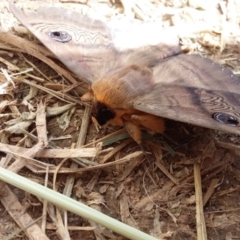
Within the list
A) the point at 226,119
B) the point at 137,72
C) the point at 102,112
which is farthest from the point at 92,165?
the point at 226,119

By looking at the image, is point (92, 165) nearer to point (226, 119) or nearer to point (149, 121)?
point (149, 121)

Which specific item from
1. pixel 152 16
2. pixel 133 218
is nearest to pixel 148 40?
pixel 152 16

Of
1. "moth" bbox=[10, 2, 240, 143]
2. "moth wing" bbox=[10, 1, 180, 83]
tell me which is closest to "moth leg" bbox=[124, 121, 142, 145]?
"moth" bbox=[10, 2, 240, 143]

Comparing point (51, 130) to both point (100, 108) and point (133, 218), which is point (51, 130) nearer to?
point (100, 108)

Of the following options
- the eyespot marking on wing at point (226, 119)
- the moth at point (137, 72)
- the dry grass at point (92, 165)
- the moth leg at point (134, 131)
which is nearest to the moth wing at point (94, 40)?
the moth at point (137, 72)

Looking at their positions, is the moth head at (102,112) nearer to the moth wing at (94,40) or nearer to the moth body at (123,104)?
the moth body at (123,104)

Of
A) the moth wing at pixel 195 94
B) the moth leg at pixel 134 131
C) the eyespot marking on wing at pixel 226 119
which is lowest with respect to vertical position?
the moth leg at pixel 134 131

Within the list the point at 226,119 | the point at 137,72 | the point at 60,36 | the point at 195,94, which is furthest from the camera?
the point at 60,36
